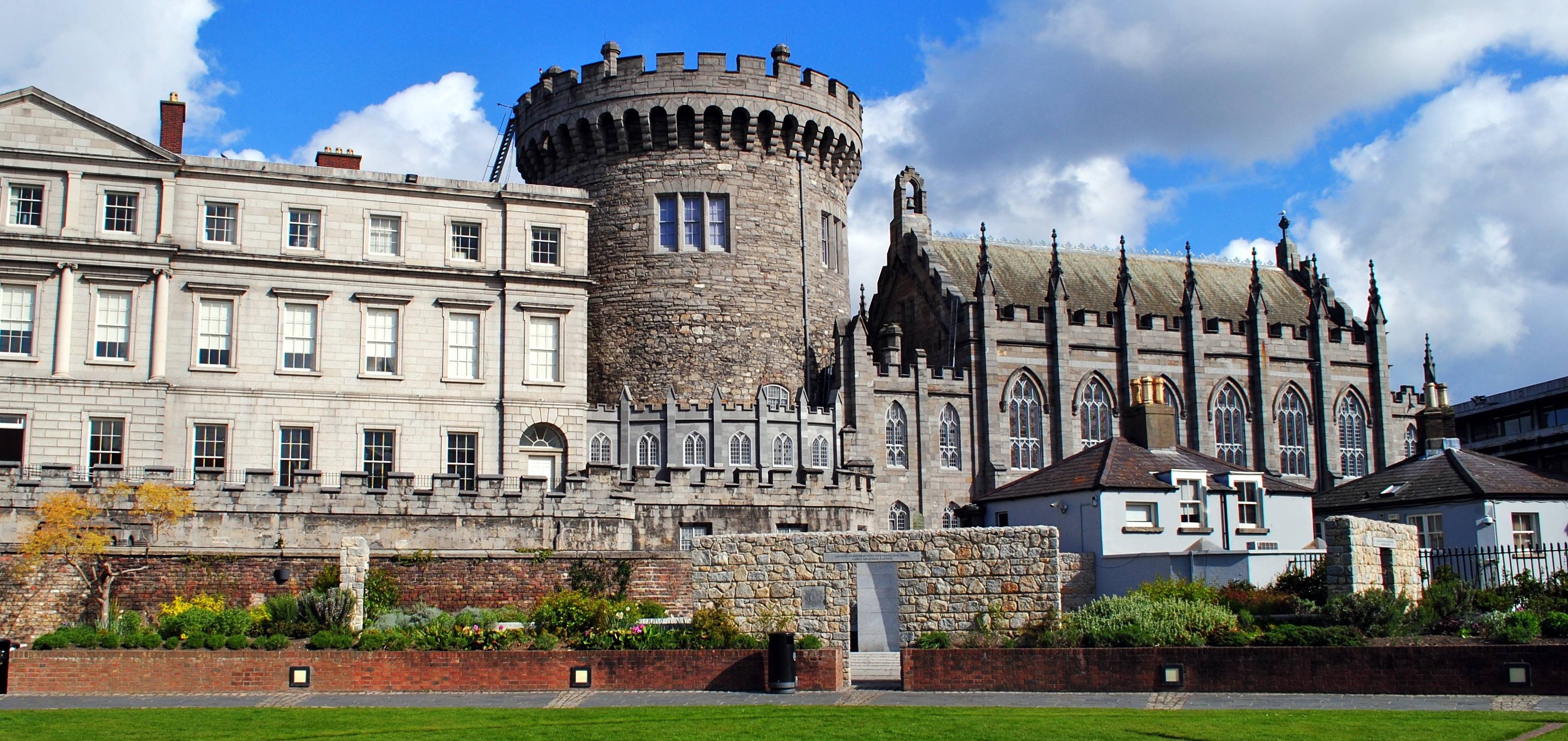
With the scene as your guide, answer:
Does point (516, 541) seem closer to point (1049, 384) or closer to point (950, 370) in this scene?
point (950, 370)

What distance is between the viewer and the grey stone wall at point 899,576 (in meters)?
25.9

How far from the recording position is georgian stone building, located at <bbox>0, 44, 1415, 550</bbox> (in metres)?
36.8

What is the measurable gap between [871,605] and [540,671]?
658 centimetres

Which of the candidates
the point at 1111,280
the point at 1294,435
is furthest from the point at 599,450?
the point at 1294,435

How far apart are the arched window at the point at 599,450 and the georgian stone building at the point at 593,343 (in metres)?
0.08

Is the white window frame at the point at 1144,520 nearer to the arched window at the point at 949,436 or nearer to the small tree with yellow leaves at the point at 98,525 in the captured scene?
the arched window at the point at 949,436

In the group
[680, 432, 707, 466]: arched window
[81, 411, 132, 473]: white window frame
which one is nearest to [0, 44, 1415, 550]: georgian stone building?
[81, 411, 132, 473]: white window frame

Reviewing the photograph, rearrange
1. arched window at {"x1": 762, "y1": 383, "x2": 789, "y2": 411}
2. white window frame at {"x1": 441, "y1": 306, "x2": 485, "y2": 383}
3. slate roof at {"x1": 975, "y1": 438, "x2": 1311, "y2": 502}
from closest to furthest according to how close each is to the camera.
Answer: slate roof at {"x1": 975, "y1": 438, "x2": 1311, "y2": 502}, white window frame at {"x1": 441, "y1": 306, "x2": 485, "y2": 383}, arched window at {"x1": 762, "y1": 383, "x2": 789, "y2": 411}

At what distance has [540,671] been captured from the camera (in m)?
23.4

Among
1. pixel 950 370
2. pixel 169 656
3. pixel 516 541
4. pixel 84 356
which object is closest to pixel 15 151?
pixel 84 356

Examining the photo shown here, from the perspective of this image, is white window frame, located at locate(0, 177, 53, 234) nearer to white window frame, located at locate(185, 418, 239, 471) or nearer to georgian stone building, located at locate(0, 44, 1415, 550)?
georgian stone building, located at locate(0, 44, 1415, 550)

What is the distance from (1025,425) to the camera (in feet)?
163

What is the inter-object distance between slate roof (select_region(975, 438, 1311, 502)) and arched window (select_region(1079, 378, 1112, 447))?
1317 cm

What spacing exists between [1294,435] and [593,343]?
2465 cm
